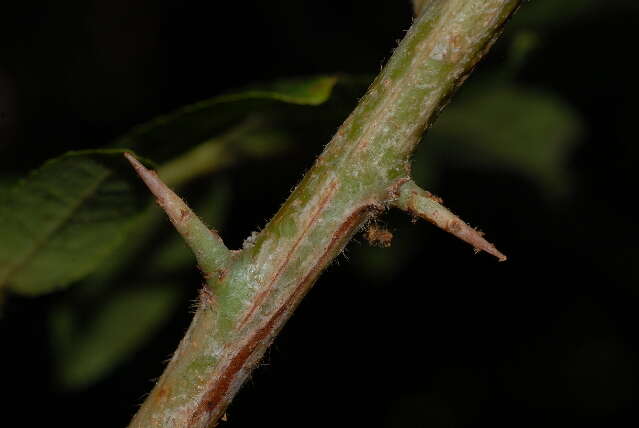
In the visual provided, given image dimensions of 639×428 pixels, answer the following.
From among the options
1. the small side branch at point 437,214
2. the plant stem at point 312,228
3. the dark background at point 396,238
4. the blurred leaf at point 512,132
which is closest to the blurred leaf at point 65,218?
the plant stem at point 312,228

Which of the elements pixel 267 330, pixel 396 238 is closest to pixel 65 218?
pixel 267 330

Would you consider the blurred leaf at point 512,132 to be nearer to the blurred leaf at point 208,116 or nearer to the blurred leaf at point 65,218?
the blurred leaf at point 208,116

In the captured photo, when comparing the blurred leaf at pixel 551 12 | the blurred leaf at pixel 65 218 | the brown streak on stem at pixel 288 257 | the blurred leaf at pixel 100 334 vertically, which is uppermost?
the blurred leaf at pixel 551 12

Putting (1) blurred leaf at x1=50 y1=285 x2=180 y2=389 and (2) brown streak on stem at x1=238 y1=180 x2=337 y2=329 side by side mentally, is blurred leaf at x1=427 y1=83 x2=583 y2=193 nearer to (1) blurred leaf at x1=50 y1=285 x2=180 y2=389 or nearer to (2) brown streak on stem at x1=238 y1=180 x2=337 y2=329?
(1) blurred leaf at x1=50 y1=285 x2=180 y2=389

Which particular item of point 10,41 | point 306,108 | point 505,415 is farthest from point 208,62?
point 505,415

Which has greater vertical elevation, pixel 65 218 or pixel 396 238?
pixel 65 218

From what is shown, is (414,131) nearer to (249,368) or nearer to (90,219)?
(249,368)

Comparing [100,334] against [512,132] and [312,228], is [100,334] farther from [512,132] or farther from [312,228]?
[512,132]
